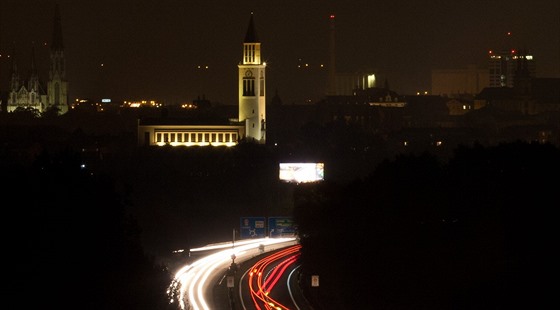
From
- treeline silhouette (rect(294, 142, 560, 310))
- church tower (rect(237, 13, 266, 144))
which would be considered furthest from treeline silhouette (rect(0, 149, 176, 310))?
church tower (rect(237, 13, 266, 144))

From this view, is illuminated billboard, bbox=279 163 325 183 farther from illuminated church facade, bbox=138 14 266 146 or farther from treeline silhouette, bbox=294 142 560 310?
illuminated church facade, bbox=138 14 266 146

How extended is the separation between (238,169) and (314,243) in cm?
3485

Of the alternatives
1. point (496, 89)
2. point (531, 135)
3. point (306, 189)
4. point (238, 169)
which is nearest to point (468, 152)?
point (306, 189)

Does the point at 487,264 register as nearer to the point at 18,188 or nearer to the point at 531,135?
the point at 18,188

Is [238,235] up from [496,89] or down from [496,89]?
down

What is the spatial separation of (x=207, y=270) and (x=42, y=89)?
111 metres

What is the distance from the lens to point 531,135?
423 ft

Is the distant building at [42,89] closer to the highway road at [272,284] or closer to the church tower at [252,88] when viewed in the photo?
the church tower at [252,88]

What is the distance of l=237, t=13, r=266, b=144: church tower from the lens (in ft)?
338

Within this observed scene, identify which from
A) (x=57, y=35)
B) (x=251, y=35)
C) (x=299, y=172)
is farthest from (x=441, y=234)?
(x=57, y=35)

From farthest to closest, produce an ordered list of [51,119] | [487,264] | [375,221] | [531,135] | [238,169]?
[51,119]
[531,135]
[238,169]
[375,221]
[487,264]

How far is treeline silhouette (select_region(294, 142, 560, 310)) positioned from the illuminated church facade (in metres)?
44.7

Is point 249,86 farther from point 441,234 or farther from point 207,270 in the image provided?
point 441,234

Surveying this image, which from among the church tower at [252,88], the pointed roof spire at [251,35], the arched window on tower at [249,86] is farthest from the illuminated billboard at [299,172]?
the arched window on tower at [249,86]
